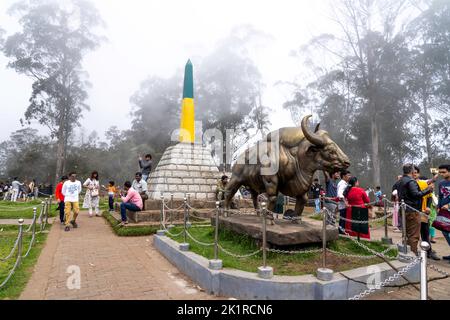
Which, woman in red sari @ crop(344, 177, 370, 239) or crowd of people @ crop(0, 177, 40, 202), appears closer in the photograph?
woman in red sari @ crop(344, 177, 370, 239)

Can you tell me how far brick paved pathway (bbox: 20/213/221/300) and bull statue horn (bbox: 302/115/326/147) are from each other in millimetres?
2840

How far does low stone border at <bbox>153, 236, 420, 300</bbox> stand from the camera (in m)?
3.48

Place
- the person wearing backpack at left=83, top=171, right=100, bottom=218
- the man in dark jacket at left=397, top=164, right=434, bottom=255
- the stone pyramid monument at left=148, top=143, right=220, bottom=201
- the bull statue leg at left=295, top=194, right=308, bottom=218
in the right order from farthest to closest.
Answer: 1. the stone pyramid monument at left=148, top=143, right=220, bottom=201
2. the person wearing backpack at left=83, top=171, right=100, bottom=218
3. the man in dark jacket at left=397, top=164, right=434, bottom=255
4. the bull statue leg at left=295, top=194, right=308, bottom=218

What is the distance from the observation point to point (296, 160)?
521 cm

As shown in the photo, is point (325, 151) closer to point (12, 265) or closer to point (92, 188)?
point (12, 265)

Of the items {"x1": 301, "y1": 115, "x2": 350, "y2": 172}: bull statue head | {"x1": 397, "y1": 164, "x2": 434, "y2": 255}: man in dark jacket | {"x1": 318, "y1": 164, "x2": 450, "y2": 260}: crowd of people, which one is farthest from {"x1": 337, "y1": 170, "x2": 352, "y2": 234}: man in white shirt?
{"x1": 301, "y1": 115, "x2": 350, "y2": 172}: bull statue head

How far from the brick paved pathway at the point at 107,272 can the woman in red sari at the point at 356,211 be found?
3.71 metres

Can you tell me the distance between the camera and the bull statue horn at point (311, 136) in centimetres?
485

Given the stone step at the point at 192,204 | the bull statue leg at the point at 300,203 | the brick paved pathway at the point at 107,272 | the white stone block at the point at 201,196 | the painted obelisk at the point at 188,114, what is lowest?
Answer: the brick paved pathway at the point at 107,272

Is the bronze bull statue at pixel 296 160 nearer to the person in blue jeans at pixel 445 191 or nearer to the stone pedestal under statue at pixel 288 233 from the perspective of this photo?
the stone pedestal under statue at pixel 288 233

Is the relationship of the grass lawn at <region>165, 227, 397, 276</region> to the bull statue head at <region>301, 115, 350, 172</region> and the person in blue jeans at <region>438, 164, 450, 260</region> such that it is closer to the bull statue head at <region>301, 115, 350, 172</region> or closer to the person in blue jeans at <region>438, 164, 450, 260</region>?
the person in blue jeans at <region>438, 164, 450, 260</region>

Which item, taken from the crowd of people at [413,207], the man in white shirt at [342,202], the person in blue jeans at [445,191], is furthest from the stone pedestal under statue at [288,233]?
the person in blue jeans at [445,191]

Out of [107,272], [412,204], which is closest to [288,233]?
[412,204]

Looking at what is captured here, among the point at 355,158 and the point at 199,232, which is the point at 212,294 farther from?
the point at 355,158
